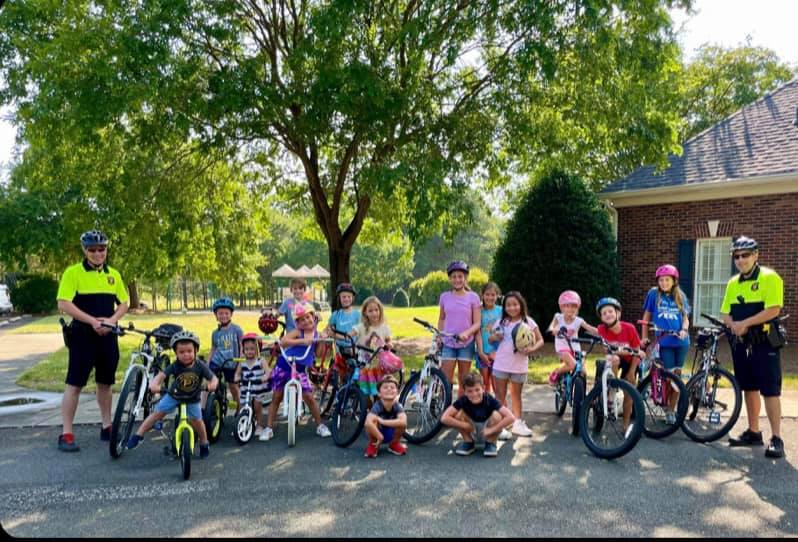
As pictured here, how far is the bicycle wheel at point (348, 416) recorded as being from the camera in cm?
568

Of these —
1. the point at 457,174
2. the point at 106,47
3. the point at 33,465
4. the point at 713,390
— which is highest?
the point at 106,47

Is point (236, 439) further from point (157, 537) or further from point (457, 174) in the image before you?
point (457, 174)

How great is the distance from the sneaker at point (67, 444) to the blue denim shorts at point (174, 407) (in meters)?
1.18

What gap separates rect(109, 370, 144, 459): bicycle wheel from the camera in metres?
5.18

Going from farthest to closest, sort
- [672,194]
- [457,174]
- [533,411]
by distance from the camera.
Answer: [672,194] → [457,174] → [533,411]

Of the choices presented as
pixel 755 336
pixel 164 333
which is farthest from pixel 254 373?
pixel 755 336

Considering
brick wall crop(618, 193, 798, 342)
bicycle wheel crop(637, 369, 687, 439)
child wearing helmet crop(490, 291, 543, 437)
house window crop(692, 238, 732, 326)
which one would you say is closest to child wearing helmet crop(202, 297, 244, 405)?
child wearing helmet crop(490, 291, 543, 437)

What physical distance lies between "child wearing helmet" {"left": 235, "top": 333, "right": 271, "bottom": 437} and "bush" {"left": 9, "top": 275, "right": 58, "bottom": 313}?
2723cm

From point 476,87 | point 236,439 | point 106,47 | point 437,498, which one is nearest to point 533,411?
point 437,498

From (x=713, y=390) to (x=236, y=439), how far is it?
496 cm

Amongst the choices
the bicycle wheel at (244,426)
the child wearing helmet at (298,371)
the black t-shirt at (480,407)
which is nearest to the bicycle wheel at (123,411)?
the bicycle wheel at (244,426)

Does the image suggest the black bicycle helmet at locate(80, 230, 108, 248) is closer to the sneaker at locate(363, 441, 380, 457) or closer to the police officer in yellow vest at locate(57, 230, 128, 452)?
the police officer in yellow vest at locate(57, 230, 128, 452)

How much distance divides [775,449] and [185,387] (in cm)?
530

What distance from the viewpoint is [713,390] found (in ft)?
20.1
